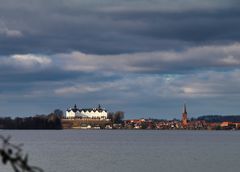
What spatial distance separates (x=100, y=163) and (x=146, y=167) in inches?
244

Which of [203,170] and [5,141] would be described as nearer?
[5,141]

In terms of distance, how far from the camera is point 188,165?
6694 cm

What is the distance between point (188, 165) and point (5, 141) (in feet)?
208

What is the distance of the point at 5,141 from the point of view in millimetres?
4496

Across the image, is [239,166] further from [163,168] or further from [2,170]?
[2,170]

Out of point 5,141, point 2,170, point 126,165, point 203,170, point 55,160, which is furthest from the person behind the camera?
point 55,160

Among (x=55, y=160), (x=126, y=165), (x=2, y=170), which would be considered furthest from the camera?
(x=55, y=160)

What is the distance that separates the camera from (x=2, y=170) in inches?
2215

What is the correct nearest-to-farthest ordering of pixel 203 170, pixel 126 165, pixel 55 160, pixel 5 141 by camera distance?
pixel 5 141, pixel 203 170, pixel 126 165, pixel 55 160

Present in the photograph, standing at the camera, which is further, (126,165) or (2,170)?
(126,165)

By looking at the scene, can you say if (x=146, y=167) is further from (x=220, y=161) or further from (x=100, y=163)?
(x=220, y=161)

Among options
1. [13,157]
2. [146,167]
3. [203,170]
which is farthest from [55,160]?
[13,157]

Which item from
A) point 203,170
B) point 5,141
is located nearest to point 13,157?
point 5,141

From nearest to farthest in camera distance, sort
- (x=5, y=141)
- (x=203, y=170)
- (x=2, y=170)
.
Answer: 1. (x=5, y=141)
2. (x=2, y=170)
3. (x=203, y=170)
